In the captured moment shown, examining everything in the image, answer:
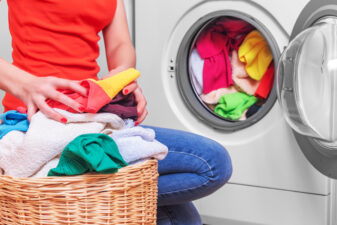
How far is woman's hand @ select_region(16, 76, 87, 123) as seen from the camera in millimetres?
890

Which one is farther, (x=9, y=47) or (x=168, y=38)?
(x=9, y=47)

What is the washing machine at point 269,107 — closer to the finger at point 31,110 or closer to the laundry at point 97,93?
the laundry at point 97,93

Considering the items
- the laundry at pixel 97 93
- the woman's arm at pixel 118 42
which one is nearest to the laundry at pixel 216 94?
the woman's arm at pixel 118 42

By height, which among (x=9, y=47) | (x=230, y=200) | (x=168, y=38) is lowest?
(x=230, y=200)

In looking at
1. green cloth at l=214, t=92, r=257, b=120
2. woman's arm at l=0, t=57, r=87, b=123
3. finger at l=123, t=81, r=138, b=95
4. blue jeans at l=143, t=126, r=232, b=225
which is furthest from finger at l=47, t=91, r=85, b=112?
green cloth at l=214, t=92, r=257, b=120

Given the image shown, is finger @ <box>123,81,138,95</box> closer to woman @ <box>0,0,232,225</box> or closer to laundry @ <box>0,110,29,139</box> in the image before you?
woman @ <box>0,0,232,225</box>

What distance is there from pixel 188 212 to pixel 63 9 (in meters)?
0.55

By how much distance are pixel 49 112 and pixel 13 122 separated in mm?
84

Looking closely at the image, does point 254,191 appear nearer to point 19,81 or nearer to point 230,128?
point 230,128

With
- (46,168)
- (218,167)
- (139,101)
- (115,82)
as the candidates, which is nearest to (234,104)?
(218,167)

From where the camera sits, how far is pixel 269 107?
145 centimetres

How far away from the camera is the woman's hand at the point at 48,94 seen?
890 millimetres

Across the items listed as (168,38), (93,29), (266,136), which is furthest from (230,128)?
(93,29)

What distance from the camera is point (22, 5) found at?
1062 mm
